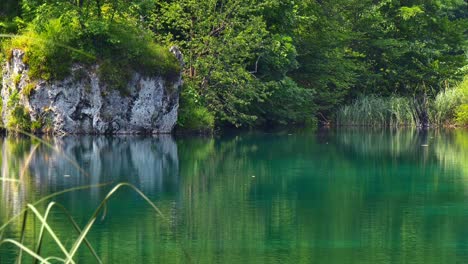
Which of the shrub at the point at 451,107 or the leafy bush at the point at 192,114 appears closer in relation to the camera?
the leafy bush at the point at 192,114

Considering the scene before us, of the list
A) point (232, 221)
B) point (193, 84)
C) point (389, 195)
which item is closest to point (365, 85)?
point (193, 84)

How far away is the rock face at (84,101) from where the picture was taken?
78.6 feet

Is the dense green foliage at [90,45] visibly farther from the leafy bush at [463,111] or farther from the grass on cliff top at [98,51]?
the leafy bush at [463,111]

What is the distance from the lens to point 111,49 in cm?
2488

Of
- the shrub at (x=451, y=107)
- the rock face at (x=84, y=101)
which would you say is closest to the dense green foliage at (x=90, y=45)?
the rock face at (x=84, y=101)

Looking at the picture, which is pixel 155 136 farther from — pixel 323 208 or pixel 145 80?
pixel 323 208

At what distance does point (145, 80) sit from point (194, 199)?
12895 millimetres

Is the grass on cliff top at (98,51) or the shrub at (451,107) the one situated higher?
the grass on cliff top at (98,51)

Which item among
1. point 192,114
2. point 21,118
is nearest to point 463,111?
point 192,114

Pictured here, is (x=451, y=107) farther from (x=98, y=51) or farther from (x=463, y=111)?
(x=98, y=51)

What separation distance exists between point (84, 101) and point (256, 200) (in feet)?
42.0

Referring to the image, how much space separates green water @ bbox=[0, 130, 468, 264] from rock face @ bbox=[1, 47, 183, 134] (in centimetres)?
200

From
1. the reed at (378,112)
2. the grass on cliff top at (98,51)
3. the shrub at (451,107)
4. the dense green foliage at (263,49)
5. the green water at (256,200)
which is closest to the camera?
the green water at (256,200)

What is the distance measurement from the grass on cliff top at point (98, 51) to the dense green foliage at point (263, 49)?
29 millimetres
